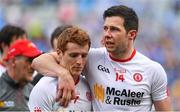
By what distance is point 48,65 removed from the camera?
5.57m

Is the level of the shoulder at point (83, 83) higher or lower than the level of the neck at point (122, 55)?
lower

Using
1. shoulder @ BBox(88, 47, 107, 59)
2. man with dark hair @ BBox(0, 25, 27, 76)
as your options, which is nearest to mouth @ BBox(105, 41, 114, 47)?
shoulder @ BBox(88, 47, 107, 59)

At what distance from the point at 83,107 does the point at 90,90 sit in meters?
0.19

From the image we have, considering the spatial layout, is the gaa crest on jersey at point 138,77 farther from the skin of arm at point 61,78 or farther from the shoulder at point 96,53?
the skin of arm at point 61,78

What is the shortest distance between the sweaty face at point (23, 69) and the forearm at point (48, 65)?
4.97ft

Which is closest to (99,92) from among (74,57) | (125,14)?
(74,57)

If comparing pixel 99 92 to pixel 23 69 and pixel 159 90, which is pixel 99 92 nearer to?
pixel 159 90

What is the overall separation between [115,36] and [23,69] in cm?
206

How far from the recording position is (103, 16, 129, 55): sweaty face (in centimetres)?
538

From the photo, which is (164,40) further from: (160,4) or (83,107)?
(83,107)

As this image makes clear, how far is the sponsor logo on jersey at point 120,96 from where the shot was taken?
5.43 metres

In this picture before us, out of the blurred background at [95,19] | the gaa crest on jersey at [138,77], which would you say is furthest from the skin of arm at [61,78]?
the blurred background at [95,19]

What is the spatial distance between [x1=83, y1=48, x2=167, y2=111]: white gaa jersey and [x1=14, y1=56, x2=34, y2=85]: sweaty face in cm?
→ 177

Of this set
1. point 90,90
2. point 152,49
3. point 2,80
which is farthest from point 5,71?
point 152,49
